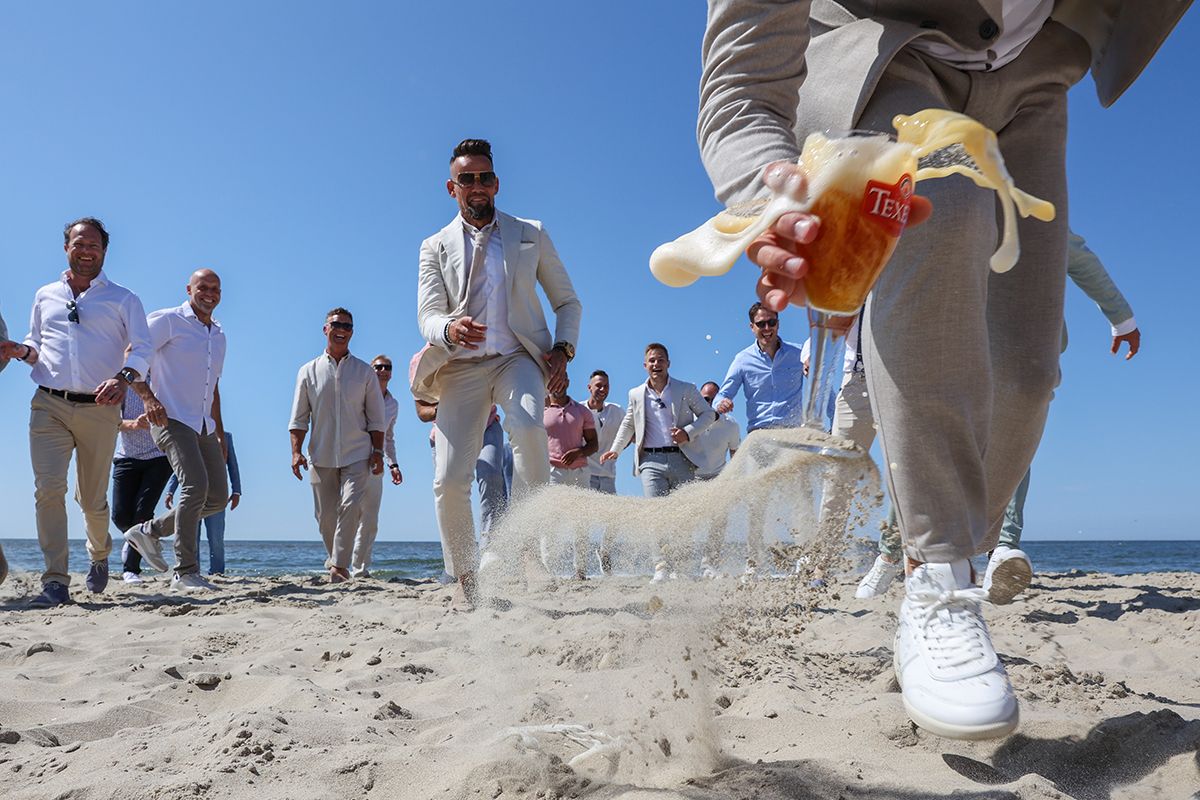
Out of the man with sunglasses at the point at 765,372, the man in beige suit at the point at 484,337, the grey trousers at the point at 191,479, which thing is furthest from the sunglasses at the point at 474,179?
the grey trousers at the point at 191,479

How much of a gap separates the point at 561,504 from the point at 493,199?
2.93 meters

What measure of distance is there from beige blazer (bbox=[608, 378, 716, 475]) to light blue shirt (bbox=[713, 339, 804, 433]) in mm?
450

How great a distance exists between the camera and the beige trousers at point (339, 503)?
24.9 feet

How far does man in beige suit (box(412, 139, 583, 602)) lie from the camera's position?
14.5 ft

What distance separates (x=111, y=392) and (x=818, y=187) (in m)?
5.61

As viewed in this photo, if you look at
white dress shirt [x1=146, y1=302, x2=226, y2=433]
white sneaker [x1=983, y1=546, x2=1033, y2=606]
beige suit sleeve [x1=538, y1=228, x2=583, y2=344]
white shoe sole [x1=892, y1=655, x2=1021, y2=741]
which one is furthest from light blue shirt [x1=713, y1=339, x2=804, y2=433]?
white shoe sole [x1=892, y1=655, x2=1021, y2=741]

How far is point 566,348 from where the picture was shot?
461 centimetres

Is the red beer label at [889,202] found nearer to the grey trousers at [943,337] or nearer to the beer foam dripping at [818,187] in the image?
the beer foam dripping at [818,187]

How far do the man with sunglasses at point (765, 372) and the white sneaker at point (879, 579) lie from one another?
2032 millimetres

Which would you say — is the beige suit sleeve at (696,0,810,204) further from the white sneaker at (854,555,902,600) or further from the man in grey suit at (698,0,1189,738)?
the white sneaker at (854,555,902,600)

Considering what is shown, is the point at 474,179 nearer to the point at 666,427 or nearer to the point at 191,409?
the point at 191,409

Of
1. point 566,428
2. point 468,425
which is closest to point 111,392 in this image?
point 468,425

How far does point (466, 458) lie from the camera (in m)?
4.52

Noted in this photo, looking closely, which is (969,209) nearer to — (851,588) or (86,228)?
(851,588)
